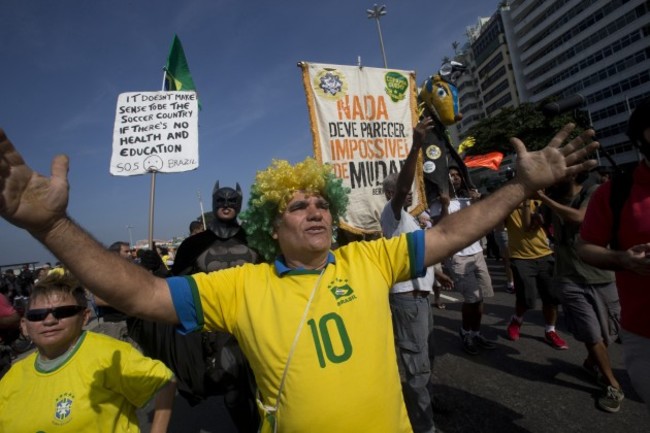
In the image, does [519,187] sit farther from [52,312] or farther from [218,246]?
[218,246]

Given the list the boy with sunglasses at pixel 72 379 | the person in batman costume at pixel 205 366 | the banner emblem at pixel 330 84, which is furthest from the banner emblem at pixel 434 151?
the boy with sunglasses at pixel 72 379

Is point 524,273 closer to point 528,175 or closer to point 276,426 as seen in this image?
point 528,175

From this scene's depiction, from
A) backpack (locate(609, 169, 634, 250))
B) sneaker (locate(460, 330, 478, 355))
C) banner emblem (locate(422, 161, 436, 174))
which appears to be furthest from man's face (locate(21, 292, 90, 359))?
sneaker (locate(460, 330, 478, 355))

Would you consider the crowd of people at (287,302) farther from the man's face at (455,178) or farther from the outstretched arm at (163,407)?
the man's face at (455,178)

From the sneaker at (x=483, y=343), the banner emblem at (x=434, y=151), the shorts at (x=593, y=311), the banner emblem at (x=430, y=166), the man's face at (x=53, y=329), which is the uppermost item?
the banner emblem at (x=434, y=151)

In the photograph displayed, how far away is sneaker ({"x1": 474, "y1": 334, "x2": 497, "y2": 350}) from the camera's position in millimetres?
4590

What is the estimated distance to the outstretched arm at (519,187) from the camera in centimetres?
159

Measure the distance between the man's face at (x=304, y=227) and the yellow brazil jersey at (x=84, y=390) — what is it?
3.22ft

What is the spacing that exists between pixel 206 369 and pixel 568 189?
362 cm

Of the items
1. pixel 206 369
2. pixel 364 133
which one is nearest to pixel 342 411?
pixel 206 369

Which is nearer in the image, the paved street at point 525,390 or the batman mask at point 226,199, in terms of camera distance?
the paved street at point 525,390

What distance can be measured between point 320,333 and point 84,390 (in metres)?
1.27

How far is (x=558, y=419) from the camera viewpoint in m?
2.96

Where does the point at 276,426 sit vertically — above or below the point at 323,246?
below
